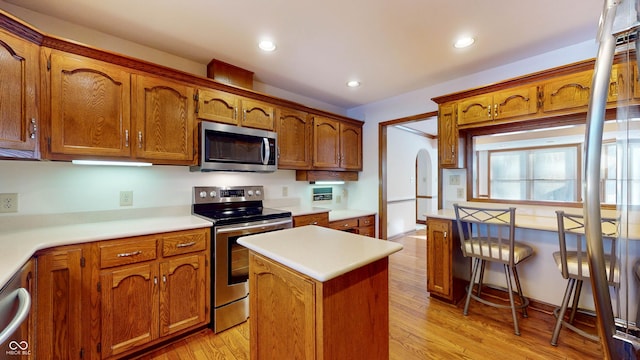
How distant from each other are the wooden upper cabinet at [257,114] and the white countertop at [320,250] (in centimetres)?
143

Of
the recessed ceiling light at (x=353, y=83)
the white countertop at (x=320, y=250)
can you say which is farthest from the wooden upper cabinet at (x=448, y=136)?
the white countertop at (x=320, y=250)

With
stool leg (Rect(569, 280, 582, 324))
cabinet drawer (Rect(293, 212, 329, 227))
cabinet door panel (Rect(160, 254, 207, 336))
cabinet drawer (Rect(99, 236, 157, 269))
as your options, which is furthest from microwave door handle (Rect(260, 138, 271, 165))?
stool leg (Rect(569, 280, 582, 324))

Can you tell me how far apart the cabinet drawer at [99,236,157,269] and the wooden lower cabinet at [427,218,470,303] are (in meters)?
2.47

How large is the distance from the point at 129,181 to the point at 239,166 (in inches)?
36.0

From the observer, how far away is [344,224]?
322cm

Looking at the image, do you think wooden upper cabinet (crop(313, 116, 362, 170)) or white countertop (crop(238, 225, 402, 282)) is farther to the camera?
wooden upper cabinet (crop(313, 116, 362, 170))

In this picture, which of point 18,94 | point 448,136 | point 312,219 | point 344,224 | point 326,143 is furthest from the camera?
point 326,143

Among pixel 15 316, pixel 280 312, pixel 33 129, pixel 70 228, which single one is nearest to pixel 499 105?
pixel 280 312

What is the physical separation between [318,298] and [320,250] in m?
0.26

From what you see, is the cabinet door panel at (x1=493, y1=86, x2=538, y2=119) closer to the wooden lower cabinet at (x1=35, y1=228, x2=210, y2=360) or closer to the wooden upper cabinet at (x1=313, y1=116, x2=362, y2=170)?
the wooden upper cabinet at (x1=313, y1=116, x2=362, y2=170)

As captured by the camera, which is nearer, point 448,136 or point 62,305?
point 62,305

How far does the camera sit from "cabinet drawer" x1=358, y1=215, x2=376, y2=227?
3.42 m

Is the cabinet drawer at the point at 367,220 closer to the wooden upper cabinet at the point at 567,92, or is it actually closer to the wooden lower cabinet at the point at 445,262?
the wooden lower cabinet at the point at 445,262

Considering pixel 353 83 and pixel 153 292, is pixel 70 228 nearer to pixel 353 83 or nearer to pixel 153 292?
pixel 153 292
